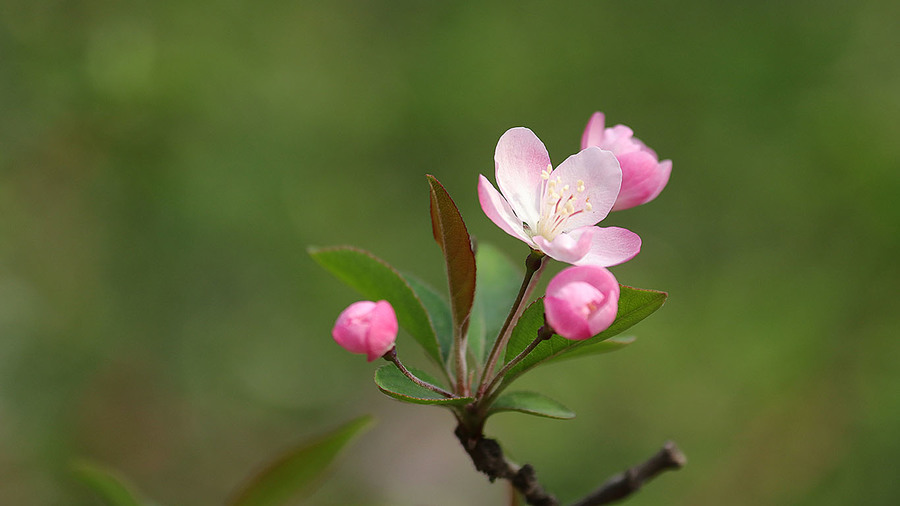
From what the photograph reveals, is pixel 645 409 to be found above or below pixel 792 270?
below

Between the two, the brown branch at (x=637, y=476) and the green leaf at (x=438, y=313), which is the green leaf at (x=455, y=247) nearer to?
the green leaf at (x=438, y=313)

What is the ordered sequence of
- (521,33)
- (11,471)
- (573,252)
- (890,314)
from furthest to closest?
(521,33) < (890,314) < (11,471) < (573,252)

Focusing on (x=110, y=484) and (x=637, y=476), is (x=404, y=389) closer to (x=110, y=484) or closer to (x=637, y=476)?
(x=637, y=476)

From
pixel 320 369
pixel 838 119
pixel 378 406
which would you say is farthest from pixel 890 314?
pixel 320 369

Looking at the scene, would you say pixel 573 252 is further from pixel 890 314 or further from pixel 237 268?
pixel 890 314

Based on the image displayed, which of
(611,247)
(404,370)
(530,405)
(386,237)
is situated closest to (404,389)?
(404,370)

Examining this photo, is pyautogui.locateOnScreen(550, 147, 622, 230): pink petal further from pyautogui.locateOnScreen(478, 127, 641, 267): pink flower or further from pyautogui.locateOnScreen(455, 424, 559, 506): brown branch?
pyautogui.locateOnScreen(455, 424, 559, 506): brown branch
